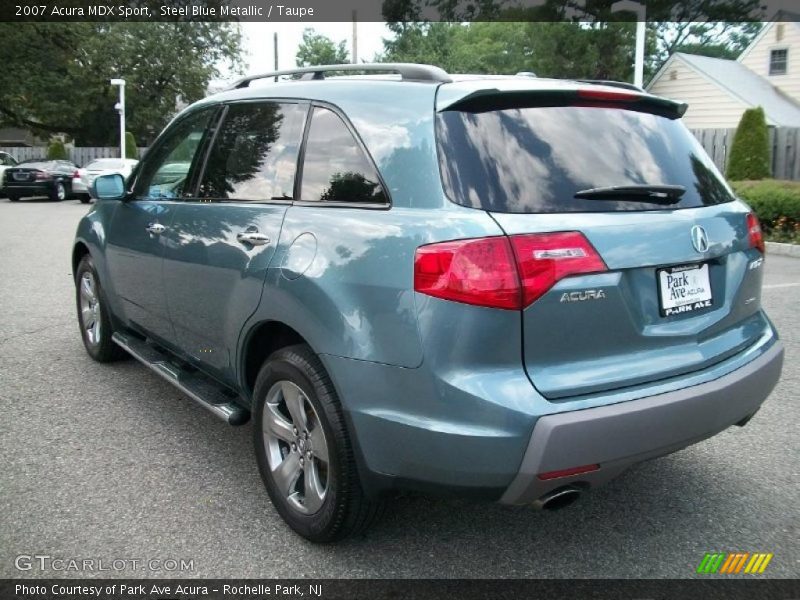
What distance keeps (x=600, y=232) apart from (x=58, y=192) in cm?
2634

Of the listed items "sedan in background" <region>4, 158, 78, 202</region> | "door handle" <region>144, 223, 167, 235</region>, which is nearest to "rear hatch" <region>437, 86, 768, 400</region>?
"door handle" <region>144, 223, 167, 235</region>

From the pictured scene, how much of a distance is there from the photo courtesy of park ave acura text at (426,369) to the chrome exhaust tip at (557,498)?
12 millimetres

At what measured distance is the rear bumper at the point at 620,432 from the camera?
2.29m

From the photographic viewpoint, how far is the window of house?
1124 inches

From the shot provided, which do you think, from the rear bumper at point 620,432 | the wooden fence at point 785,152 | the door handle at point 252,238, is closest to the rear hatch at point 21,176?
the wooden fence at point 785,152

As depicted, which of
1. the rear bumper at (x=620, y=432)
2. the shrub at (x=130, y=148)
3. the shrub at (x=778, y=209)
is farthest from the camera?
the shrub at (x=130, y=148)

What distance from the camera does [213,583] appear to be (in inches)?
108

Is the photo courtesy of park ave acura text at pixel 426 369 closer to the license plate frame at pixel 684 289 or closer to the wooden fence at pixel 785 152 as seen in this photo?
the license plate frame at pixel 684 289

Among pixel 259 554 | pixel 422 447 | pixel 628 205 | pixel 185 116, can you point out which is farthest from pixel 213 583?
pixel 185 116

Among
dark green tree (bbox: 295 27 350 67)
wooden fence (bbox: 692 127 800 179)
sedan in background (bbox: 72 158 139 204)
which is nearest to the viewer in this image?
wooden fence (bbox: 692 127 800 179)

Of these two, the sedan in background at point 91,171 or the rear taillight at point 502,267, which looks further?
the sedan in background at point 91,171

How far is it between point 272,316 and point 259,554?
0.94m
